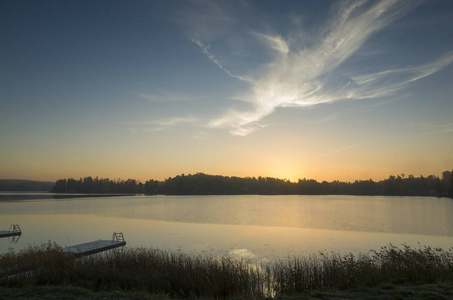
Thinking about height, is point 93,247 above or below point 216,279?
below

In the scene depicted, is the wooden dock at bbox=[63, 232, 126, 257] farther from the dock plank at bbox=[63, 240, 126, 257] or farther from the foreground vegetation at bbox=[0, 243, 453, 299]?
the foreground vegetation at bbox=[0, 243, 453, 299]

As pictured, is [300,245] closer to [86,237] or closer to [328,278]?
[328,278]

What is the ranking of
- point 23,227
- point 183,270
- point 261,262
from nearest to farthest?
point 183,270 → point 261,262 → point 23,227

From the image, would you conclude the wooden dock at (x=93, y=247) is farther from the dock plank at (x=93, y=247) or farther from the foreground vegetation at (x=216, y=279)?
the foreground vegetation at (x=216, y=279)

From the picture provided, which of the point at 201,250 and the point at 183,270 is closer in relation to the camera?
the point at 183,270

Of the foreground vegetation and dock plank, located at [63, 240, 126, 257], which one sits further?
dock plank, located at [63, 240, 126, 257]

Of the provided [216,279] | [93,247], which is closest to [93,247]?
[93,247]

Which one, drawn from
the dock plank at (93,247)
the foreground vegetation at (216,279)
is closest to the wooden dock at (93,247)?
the dock plank at (93,247)

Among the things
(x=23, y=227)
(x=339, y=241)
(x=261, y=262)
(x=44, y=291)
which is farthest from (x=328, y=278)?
(x=23, y=227)

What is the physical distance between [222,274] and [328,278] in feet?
17.8

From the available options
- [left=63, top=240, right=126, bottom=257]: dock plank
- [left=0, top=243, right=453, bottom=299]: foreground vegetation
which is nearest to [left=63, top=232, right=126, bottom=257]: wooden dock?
[left=63, top=240, right=126, bottom=257]: dock plank

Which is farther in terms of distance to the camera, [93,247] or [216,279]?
[93,247]

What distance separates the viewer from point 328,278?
15.6 meters

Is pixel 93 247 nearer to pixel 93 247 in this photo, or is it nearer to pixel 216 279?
pixel 93 247
